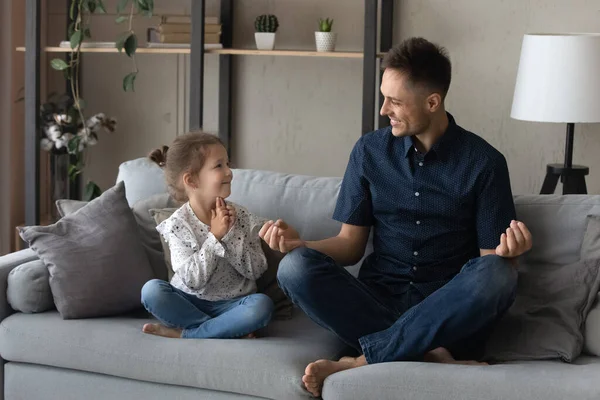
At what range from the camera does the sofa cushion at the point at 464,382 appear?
2.22 m

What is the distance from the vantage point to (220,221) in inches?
108

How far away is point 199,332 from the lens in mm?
2648

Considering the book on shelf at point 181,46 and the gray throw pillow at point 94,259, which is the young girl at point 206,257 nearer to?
the gray throw pillow at point 94,259

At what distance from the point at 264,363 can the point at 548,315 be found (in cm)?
77

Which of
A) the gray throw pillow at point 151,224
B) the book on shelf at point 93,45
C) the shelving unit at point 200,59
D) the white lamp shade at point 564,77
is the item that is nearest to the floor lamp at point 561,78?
the white lamp shade at point 564,77

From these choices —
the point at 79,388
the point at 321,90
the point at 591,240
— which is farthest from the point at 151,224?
the point at 321,90

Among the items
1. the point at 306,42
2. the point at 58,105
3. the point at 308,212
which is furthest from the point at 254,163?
the point at 308,212

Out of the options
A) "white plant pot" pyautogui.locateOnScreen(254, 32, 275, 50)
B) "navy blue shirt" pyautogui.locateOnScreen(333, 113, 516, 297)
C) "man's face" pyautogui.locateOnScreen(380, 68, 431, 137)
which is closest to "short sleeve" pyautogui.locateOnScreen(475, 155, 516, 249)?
"navy blue shirt" pyautogui.locateOnScreen(333, 113, 516, 297)

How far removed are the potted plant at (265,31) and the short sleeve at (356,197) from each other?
51.8 inches

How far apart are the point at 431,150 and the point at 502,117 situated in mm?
1423

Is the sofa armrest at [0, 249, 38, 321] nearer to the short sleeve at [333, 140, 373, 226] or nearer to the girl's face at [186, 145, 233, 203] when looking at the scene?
the girl's face at [186, 145, 233, 203]

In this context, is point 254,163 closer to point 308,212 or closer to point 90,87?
point 90,87

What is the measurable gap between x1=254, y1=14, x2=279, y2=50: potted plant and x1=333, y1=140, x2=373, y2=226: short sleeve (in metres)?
1.32

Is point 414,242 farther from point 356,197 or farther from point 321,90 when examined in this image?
point 321,90
